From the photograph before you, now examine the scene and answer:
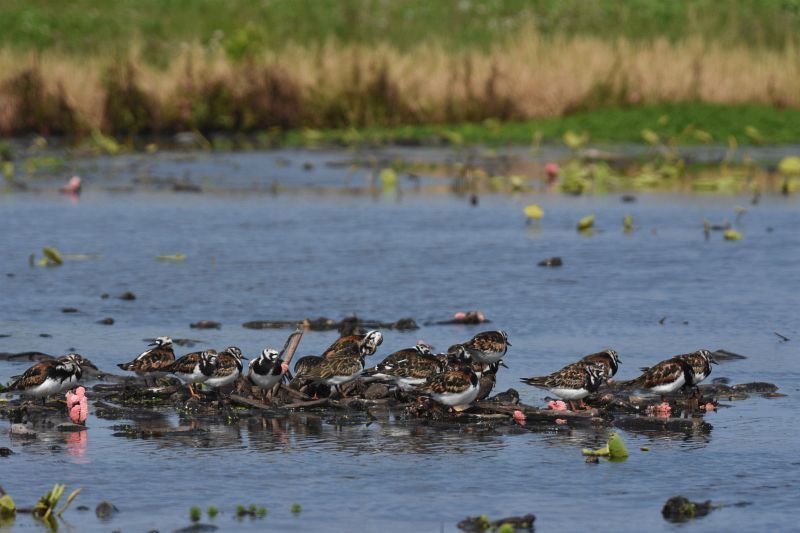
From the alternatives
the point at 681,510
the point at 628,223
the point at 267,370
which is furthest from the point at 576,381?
the point at 628,223

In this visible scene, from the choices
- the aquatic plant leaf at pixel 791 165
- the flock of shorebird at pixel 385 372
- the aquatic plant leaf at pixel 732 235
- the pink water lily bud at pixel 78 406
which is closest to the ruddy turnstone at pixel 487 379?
the flock of shorebird at pixel 385 372

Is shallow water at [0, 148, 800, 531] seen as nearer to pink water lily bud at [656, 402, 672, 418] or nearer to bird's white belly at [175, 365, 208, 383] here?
pink water lily bud at [656, 402, 672, 418]

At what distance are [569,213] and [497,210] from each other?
1.22m

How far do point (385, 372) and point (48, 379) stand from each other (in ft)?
8.07

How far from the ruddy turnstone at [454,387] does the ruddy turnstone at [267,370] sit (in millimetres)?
1071

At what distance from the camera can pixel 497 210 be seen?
2542cm

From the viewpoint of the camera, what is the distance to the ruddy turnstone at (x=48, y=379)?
11195 mm

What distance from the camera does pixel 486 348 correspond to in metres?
12.1

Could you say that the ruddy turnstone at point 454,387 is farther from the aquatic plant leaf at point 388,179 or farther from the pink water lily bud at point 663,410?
the aquatic plant leaf at point 388,179

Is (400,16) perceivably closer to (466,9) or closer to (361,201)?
(466,9)

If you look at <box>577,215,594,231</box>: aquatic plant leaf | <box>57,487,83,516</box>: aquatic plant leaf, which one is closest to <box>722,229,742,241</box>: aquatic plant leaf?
<box>577,215,594,231</box>: aquatic plant leaf

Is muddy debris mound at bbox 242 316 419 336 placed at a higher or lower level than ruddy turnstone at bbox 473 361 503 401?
higher

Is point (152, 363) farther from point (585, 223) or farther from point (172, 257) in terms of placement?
point (585, 223)

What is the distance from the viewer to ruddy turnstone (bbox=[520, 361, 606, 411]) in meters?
11.1
